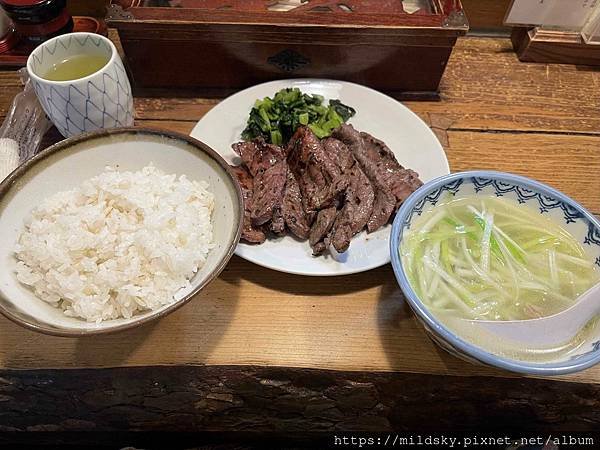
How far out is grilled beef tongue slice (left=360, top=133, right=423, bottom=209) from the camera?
6.06 ft

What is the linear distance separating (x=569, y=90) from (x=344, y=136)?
1.35 m

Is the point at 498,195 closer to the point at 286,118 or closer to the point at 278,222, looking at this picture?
the point at 278,222

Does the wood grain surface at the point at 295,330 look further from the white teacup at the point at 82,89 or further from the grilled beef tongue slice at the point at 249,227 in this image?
the white teacup at the point at 82,89

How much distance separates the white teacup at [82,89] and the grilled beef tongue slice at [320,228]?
0.94 meters

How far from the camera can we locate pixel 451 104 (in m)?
2.43

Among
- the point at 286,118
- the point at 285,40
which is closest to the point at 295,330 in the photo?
the point at 286,118

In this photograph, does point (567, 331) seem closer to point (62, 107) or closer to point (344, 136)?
point (344, 136)

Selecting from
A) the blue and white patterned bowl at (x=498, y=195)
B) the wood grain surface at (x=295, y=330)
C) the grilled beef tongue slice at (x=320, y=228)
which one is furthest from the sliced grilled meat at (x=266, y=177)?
the blue and white patterned bowl at (x=498, y=195)

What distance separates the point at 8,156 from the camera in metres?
1.96

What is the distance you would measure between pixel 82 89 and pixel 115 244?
678 millimetres

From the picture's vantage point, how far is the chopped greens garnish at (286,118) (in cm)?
210

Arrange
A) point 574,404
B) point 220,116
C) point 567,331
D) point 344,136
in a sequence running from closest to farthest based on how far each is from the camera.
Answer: point 567,331 < point 574,404 < point 344,136 < point 220,116

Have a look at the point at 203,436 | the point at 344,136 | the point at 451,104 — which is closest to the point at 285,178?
the point at 344,136

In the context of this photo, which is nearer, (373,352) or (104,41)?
(373,352)
